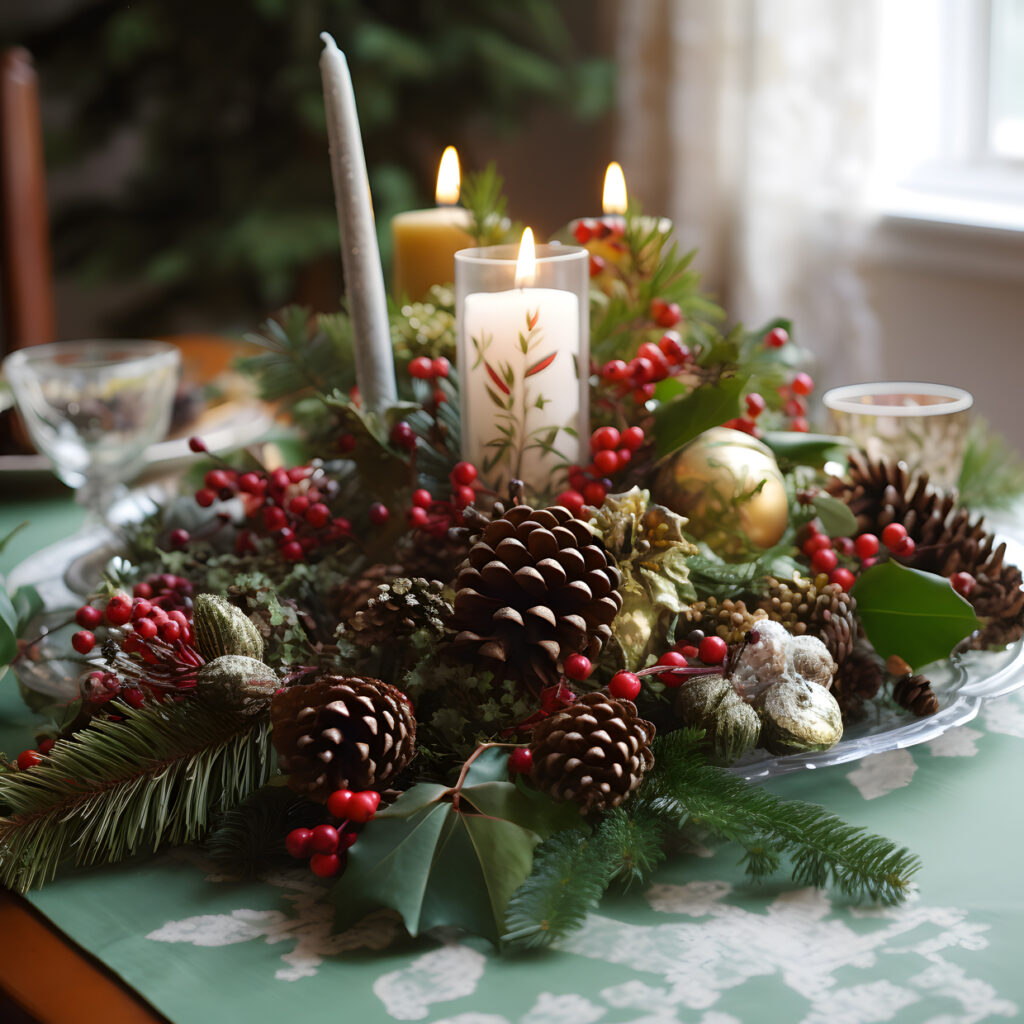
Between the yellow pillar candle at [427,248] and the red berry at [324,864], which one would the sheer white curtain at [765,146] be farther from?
the red berry at [324,864]

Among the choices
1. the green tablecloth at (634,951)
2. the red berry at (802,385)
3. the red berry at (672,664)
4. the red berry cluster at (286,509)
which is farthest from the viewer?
the red berry at (802,385)

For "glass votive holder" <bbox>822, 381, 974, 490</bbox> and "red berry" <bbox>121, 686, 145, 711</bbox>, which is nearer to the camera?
"red berry" <bbox>121, 686, 145, 711</bbox>

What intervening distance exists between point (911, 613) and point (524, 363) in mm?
Result: 219

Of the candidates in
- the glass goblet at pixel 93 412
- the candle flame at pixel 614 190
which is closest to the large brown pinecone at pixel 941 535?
the candle flame at pixel 614 190

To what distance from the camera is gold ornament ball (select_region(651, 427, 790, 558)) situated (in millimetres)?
551

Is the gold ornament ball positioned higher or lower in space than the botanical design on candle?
lower

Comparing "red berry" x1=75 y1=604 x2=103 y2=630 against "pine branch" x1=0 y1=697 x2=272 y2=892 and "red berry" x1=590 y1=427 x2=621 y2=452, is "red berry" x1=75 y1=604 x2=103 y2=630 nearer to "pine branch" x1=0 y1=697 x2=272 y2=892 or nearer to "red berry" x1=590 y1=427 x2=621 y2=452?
"pine branch" x1=0 y1=697 x2=272 y2=892

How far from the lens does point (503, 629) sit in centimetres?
44

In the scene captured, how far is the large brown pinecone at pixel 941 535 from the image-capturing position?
544 mm

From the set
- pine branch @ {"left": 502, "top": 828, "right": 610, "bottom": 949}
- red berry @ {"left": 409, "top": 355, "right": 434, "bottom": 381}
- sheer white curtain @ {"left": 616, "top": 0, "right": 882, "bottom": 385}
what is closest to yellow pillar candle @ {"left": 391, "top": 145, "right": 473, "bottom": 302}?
red berry @ {"left": 409, "top": 355, "right": 434, "bottom": 381}

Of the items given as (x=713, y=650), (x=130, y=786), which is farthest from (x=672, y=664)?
(x=130, y=786)

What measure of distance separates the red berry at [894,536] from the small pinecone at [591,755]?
0.65 ft

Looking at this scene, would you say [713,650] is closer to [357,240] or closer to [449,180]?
[357,240]

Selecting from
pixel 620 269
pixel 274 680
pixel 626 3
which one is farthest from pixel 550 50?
pixel 274 680
